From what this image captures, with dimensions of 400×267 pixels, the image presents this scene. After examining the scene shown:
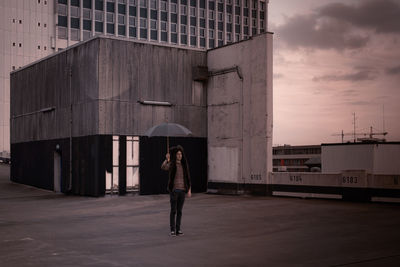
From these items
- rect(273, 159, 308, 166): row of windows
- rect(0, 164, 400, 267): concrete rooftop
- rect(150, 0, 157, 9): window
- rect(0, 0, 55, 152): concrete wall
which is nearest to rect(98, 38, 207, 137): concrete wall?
rect(0, 164, 400, 267): concrete rooftop

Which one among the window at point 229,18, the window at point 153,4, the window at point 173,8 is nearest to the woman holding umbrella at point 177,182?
the window at point 153,4

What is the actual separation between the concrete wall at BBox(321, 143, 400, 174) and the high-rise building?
33059mm

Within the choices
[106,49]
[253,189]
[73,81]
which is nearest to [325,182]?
[253,189]

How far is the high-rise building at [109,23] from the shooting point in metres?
72.9

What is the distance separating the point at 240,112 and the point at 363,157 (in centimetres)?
1813

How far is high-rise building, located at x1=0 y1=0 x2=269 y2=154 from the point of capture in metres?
72.9

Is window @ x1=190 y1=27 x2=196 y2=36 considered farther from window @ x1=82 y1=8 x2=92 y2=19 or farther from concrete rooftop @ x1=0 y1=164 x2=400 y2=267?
concrete rooftop @ x1=0 y1=164 x2=400 y2=267

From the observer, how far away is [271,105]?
24.6 m

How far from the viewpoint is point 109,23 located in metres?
85.8

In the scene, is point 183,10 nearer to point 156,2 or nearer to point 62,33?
point 156,2

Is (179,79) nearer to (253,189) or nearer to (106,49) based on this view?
(106,49)

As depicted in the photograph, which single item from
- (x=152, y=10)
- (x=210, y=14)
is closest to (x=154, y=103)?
(x=152, y=10)

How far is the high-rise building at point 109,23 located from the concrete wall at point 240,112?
4211 centimetres

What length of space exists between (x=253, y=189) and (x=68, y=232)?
13.3 metres
